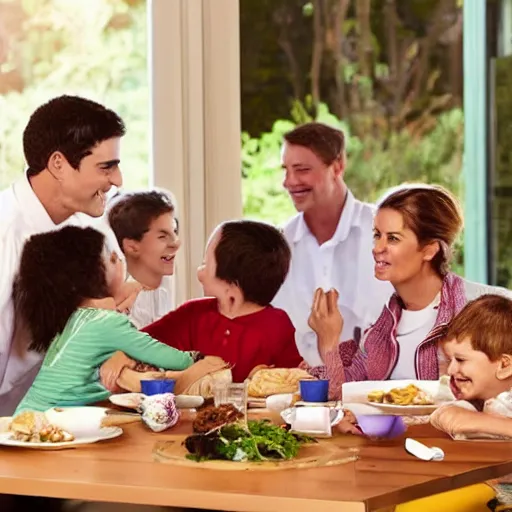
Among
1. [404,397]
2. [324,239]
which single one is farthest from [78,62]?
[404,397]

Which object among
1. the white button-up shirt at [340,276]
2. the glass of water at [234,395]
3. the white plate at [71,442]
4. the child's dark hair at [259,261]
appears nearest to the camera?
the white plate at [71,442]

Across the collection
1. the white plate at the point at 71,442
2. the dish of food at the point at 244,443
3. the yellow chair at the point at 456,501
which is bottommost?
the yellow chair at the point at 456,501

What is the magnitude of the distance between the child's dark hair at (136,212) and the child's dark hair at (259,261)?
0.27 meters

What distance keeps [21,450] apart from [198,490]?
59 centimetres

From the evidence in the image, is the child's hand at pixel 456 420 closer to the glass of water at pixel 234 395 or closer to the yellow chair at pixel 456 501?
the yellow chair at pixel 456 501

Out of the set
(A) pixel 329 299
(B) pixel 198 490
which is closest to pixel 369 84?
(A) pixel 329 299

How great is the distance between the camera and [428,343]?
3.82 meters

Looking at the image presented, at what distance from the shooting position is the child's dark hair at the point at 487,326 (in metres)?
3.37

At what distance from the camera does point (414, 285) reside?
388 centimetres

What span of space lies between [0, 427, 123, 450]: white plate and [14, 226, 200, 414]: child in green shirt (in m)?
0.71

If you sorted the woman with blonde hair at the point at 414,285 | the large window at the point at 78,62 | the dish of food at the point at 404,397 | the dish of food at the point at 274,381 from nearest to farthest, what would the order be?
the dish of food at the point at 404,397 → the dish of food at the point at 274,381 → the woman with blonde hair at the point at 414,285 → the large window at the point at 78,62

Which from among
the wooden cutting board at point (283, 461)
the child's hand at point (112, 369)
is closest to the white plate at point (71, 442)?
the wooden cutting board at point (283, 461)

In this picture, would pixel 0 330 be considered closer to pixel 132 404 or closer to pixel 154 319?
pixel 154 319

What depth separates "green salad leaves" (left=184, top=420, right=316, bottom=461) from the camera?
2.61 meters
